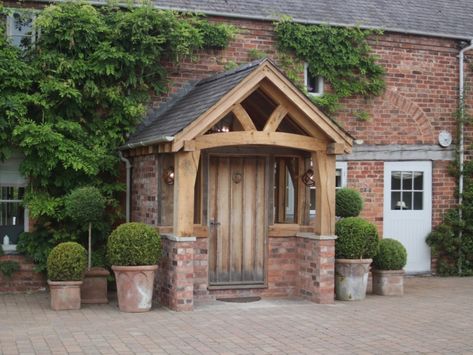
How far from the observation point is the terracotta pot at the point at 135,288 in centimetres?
1073

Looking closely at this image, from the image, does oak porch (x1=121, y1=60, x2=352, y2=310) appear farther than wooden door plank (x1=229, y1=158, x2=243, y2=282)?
No

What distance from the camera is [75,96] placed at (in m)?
12.4

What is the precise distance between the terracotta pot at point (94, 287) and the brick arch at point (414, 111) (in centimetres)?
704

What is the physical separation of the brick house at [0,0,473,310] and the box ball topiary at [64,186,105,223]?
87cm

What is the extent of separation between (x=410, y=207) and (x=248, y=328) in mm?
6811

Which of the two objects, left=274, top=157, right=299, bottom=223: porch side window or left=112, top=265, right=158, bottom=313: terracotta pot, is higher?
left=274, top=157, right=299, bottom=223: porch side window

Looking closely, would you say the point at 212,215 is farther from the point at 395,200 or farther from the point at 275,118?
the point at 395,200

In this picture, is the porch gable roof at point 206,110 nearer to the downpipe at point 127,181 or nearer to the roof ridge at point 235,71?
the roof ridge at point 235,71

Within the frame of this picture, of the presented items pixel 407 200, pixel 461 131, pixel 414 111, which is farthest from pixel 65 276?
pixel 461 131

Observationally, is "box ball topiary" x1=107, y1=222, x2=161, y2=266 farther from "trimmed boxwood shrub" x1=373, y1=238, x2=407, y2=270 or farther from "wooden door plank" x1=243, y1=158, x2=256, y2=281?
"trimmed boxwood shrub" x1=373, y1=238, x2=407, y2=270

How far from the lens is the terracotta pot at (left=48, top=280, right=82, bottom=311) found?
10.9m

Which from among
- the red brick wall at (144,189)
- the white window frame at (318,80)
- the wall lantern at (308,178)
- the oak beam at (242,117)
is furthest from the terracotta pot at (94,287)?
the white window frame at (318,80)

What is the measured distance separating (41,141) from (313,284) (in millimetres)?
5014

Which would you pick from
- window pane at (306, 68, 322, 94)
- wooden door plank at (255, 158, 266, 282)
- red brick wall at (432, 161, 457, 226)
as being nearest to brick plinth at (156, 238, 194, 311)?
wooden door plank at (255, 158, 266, 282)
